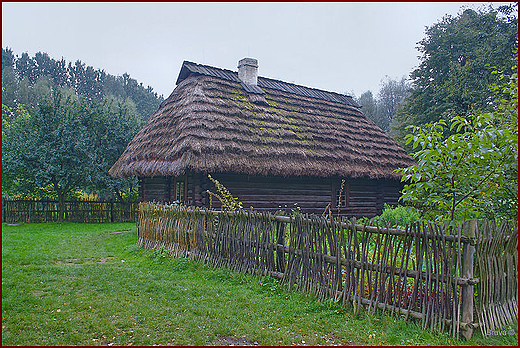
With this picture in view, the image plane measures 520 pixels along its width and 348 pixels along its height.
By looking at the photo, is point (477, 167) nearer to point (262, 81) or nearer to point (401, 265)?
point (401, 265)

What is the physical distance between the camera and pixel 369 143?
48.3 feet

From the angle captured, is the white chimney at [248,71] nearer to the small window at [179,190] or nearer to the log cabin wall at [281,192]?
the log cabin wall at [281,192]

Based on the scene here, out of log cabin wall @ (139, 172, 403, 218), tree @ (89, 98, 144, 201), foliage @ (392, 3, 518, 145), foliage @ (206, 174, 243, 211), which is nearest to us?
foliage @ (206, 174, 243, 211)

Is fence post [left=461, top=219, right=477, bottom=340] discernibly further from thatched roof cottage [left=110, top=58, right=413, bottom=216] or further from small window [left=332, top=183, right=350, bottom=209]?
small window [left=332, top=183, right=350, bottom=209]

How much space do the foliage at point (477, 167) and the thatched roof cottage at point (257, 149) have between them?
6.08m

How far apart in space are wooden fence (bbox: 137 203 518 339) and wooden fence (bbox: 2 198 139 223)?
13268 millimetres

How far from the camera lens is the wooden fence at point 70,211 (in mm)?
16766

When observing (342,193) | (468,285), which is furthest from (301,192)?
(468,285)

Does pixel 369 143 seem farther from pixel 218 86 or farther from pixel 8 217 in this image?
pixel 8 217

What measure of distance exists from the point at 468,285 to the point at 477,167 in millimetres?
1602

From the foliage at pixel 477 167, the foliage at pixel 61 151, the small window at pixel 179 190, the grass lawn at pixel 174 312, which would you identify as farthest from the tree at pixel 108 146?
the foliage at pixel 477 167

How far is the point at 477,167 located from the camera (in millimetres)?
4773

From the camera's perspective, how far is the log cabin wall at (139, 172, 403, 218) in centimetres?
1110

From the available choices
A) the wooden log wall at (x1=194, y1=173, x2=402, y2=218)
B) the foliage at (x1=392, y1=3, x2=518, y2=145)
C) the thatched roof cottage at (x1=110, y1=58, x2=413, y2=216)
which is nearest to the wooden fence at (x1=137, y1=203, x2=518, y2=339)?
the thatched roof cottage at (x1=110, y1=58, x2=413, y2=216)
